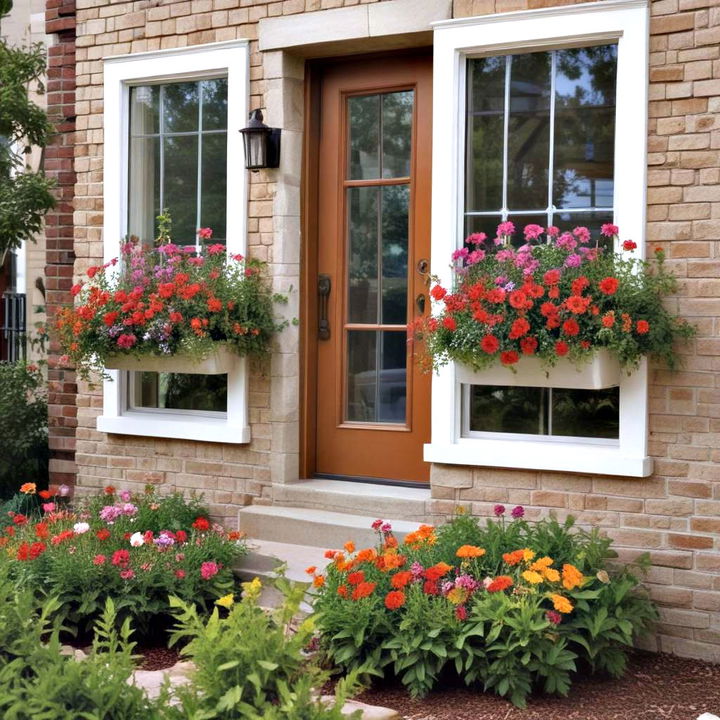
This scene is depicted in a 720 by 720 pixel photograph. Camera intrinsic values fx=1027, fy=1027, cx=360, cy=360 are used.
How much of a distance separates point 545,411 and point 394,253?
4.12 ft

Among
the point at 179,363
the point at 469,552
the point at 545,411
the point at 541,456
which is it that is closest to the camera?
the point at 469,552

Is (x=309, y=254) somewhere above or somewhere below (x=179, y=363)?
above

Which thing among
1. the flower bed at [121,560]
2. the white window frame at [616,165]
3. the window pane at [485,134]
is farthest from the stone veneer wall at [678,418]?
the flower bed at [121,560]

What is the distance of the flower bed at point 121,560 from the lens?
4734 millimetres

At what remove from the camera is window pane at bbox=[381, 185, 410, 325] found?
5.57 metres

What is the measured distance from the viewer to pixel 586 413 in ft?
16.0

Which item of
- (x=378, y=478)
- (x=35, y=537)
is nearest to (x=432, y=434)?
(x=378, y=478)

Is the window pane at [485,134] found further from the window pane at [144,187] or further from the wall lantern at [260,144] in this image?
the window pane at [144,187]

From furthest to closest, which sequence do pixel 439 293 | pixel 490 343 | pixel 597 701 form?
pixel 439 293, pixel 490 343, pixel 597 701

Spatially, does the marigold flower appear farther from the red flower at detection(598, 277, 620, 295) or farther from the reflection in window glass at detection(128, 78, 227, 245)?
the reflection in window glass at detection(128, 78, 227, 245)

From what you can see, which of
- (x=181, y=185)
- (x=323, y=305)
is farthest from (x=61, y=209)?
(x=323, y=305)

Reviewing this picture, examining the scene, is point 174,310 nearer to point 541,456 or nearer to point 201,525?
point 201,525

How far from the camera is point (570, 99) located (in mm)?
4922

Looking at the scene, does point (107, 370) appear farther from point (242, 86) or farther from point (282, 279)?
point (242, 86)
